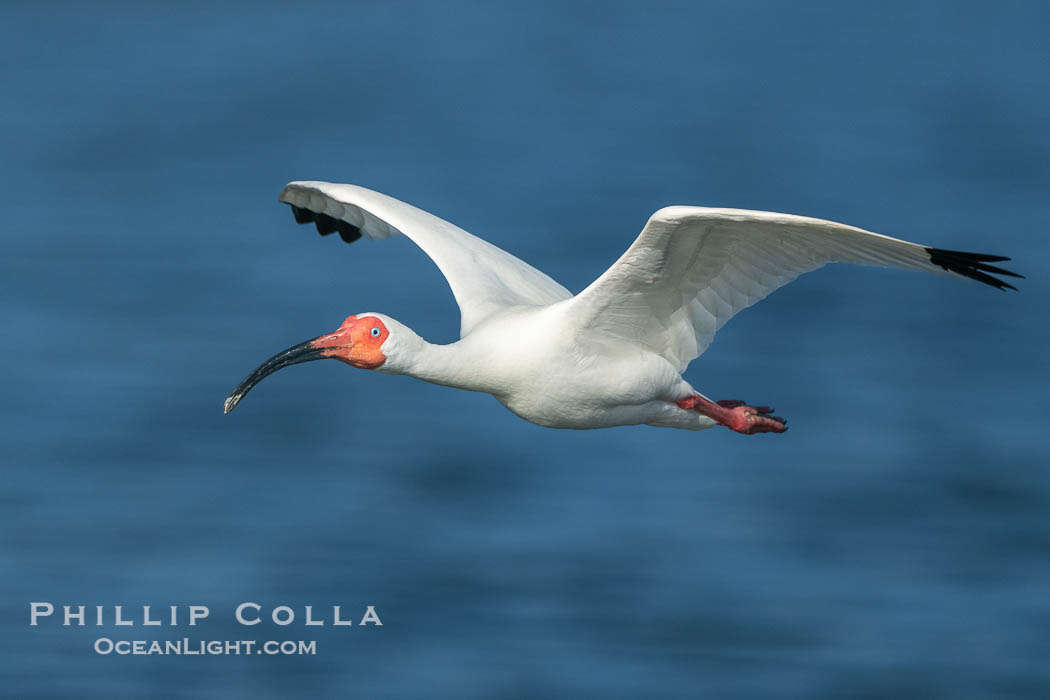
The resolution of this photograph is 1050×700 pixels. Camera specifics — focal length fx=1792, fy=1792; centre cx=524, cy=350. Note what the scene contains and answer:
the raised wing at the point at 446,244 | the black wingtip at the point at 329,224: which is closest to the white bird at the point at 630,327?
the raised wing at the point at 446,244

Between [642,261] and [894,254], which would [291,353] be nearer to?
[642,261]

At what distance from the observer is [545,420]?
14406mm

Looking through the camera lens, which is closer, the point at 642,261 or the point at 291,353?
the point at 642,261

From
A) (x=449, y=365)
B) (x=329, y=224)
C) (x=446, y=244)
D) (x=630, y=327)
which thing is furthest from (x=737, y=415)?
(x=329, y=224)

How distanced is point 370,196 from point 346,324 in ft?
10.5

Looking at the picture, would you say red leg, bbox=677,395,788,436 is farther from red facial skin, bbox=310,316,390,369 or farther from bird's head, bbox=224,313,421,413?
red facial skin, bbox=310,316,390,369

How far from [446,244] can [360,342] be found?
7.64 feet

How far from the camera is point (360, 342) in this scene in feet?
46.8

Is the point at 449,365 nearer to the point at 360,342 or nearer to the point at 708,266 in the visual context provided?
the point at 360,342

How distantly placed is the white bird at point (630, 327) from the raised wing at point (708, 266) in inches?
0.4

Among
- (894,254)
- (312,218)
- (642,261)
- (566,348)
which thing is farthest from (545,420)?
(312,218)

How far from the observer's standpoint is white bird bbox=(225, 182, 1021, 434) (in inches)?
528

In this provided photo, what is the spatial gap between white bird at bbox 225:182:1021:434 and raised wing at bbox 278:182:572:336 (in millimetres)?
228

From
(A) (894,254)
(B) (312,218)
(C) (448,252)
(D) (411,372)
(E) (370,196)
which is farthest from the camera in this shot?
(B) (312,218)
